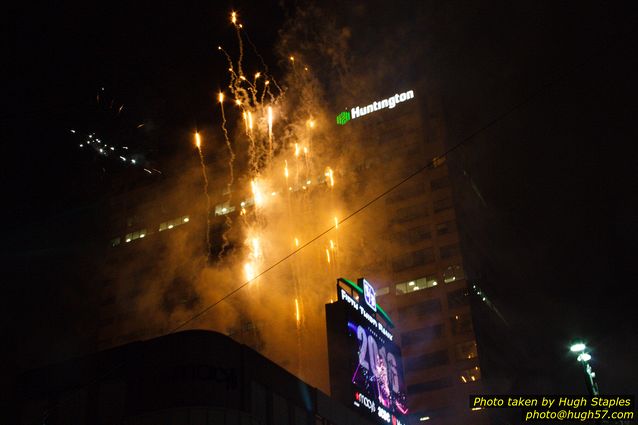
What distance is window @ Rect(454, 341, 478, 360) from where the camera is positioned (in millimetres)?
64000

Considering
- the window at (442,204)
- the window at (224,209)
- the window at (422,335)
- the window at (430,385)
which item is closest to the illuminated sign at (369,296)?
the window at (430,385)

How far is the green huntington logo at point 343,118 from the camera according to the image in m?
87.2

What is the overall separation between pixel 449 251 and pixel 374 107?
2558 centimetres

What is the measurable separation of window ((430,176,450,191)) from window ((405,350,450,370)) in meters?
22.0

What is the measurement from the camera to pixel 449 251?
72.6m

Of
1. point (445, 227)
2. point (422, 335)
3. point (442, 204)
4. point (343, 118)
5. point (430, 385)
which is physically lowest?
point (430, 385)

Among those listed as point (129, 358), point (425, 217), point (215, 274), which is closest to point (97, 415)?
point (129, 358)

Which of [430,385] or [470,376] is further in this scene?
[430,385]

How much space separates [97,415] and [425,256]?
56.6 m

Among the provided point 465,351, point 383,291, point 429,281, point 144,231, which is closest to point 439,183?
point 429,281

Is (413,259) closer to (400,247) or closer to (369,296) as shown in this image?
(400,247)

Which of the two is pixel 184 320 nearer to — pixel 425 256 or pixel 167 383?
pixel 425 256

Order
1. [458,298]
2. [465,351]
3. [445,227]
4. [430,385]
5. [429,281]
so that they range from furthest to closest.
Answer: [445,227] → [429,281] → [458,298] → [465,351] → [430,385]

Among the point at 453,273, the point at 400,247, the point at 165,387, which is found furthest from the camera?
the point at 400,247
